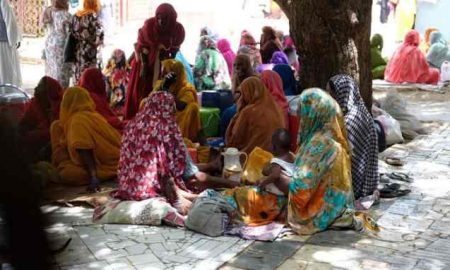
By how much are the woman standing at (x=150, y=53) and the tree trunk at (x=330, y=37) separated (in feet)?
4.71

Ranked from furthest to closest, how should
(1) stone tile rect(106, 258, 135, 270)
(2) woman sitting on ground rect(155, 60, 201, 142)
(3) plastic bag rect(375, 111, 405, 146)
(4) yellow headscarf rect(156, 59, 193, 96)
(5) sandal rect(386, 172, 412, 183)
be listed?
(3) plastic bag rect(375, 111, 405, 146) → (4) yellow headscarf rect(156, 59, 193, 96) → (2) woman sitting on ground rect(155, 60, 201, 142) → (5) sandal rect(386, 172, 412, 183) → (1) stone tile rect(106, 258, 135, 270)

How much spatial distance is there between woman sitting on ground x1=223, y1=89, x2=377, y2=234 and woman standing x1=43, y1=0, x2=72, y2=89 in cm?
547

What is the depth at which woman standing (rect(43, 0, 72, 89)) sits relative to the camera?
30.9 ft

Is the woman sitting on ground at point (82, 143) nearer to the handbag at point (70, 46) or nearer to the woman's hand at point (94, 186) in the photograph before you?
the woman's hand at point (94, 186)

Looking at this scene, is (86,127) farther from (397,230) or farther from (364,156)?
(397,230)

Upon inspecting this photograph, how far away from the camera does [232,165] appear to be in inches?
223

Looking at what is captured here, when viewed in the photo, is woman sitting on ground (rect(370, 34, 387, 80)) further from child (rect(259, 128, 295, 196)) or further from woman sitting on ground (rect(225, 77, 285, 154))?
child (rect(259, 128, 295, 196))

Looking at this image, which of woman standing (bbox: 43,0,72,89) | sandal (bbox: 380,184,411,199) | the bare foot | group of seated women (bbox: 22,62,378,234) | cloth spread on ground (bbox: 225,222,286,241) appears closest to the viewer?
cloth spread on ground (bbox: 225,222,286,241)

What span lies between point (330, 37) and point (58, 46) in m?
4.46

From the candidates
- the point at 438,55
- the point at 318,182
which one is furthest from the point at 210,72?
the point at 438,55

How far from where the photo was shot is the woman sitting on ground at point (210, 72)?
9.06m

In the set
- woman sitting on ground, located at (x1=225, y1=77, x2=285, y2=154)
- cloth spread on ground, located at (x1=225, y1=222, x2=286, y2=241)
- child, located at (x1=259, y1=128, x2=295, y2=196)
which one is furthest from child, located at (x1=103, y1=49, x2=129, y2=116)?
cloth spread on ground, located at (x1=225, y1=222, x2=286, y2=241)

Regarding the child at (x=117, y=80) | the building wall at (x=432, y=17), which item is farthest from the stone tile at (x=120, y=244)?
the building wall at (x=432, y=17)

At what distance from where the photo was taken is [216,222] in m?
4.56
